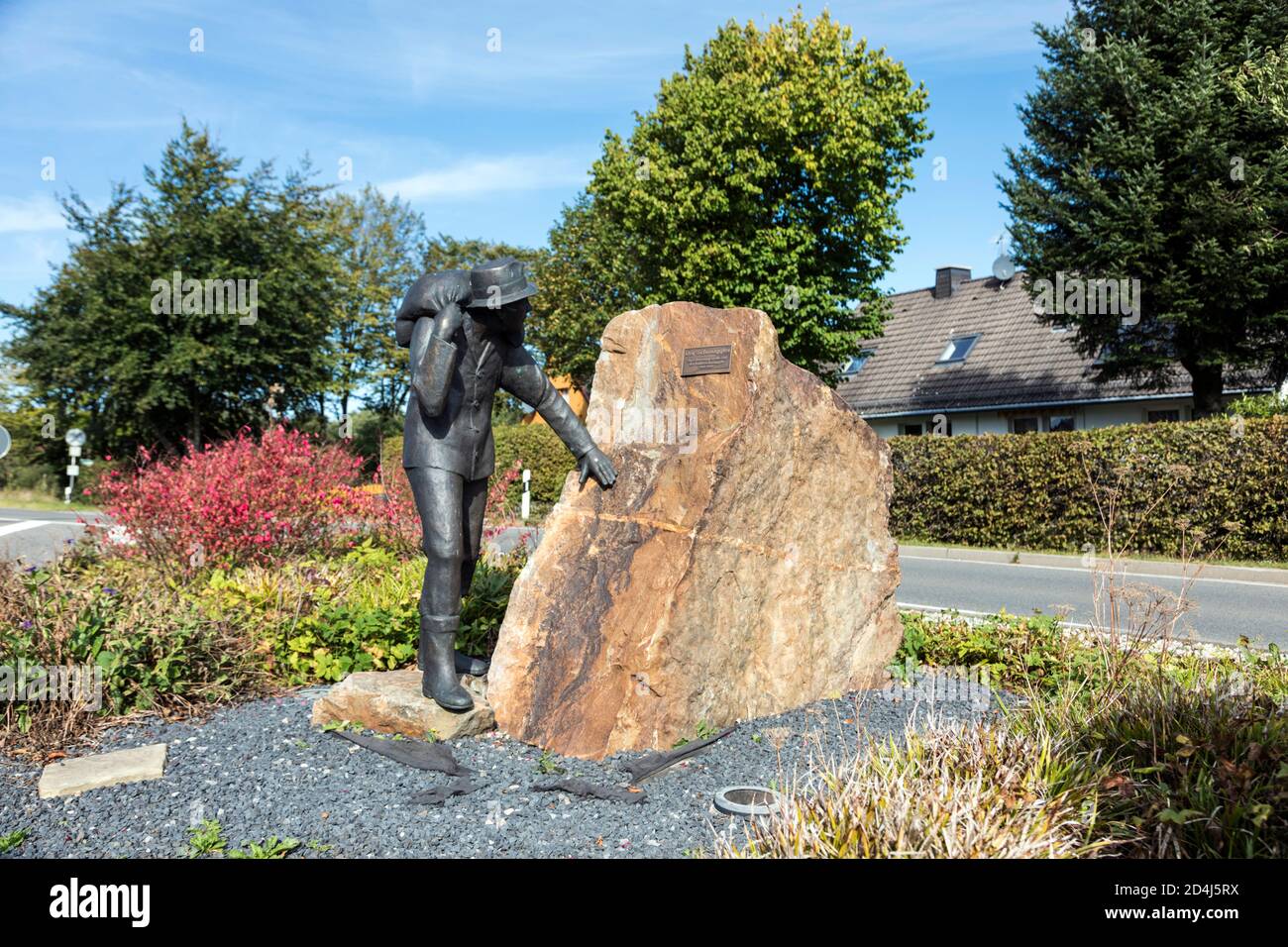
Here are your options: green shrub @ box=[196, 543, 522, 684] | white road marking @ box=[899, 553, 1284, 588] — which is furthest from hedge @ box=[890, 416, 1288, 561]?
green shrub @ box=[196, 543, 522, 684]

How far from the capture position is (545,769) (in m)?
4.36

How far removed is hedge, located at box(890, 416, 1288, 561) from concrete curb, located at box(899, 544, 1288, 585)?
1.48ft

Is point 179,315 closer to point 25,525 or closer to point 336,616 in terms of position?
point 25,525

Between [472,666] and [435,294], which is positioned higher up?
[435,294]

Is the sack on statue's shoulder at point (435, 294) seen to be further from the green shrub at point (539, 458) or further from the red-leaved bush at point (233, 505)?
the green shrub at point (539, 458)

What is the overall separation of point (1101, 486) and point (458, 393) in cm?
1162

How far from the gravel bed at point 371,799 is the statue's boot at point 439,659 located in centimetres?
24

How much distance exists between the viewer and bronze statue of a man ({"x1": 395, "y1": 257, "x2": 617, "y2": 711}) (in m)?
4.66

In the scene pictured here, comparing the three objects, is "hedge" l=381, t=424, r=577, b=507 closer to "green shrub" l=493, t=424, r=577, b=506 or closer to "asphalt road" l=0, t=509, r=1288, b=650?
"green shrub" l=493, t=424, r=577, b=506

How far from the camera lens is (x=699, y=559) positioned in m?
4.77

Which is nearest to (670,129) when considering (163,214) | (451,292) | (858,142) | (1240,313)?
(858,142)

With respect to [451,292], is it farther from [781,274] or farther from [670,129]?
[670,129]

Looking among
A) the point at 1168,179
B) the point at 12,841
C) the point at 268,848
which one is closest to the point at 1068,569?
the point at 1168,179
